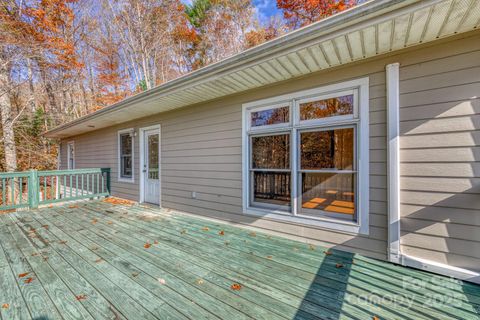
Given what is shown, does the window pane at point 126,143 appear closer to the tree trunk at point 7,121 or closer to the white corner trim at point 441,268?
the tree trunk at point 7,121

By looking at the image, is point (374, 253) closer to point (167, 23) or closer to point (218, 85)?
point (218, 85)

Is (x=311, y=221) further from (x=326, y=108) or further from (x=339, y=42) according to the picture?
(x=339, y=42)

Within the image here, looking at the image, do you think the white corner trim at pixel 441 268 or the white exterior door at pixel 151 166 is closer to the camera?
the white corner trim at pixel 441 268

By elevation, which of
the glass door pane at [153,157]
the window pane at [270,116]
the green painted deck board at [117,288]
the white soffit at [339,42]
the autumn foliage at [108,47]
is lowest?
the green painted deck board at [117,288]

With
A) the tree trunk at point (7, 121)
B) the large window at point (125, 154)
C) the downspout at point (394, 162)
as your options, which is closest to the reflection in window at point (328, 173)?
the downspout at point (394, 162)

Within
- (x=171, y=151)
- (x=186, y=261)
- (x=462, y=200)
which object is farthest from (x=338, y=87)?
(x=171, y=151)

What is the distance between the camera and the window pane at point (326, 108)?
102 inches

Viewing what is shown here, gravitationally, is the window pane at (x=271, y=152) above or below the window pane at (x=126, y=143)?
below

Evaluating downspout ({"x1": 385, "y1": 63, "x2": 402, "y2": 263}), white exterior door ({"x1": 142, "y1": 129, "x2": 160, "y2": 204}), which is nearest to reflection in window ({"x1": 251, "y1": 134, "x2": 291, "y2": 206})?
downspout ({"x1": 385, "y1": 63, "x2": 402, "y2": 263})

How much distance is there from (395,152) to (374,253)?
1.14 meters

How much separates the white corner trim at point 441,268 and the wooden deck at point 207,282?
0.21 feet

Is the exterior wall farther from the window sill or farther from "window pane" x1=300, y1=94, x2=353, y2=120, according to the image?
"window pane" x1=300, y1=94, x2=353, y2=120

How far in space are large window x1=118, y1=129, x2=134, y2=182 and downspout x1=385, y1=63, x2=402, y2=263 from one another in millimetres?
5601

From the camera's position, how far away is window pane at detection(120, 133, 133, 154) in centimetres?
589
